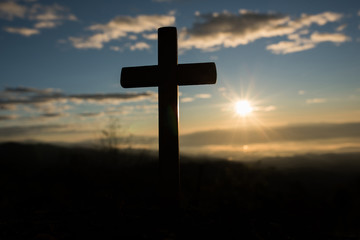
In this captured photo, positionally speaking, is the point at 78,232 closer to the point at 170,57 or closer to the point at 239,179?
the point at 170,57

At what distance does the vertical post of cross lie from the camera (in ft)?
17.9

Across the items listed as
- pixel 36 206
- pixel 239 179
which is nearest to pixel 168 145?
pixel 36 206

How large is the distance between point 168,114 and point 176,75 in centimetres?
71

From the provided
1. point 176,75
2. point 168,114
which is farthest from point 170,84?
point 168,114

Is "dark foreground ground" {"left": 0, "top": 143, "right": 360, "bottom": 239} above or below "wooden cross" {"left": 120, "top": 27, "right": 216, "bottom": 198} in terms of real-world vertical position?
below

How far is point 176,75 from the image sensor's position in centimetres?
566

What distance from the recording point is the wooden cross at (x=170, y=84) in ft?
17.9

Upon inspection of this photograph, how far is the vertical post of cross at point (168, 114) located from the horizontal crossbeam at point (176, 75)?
0.09m

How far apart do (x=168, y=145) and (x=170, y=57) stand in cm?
156

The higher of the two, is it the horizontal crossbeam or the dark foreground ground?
the horizontal crossbeam

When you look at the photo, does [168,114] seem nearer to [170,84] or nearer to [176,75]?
[170,84]

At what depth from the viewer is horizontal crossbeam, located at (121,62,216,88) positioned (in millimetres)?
5516

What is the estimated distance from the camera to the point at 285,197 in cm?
722

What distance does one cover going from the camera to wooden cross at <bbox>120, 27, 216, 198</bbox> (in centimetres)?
547
